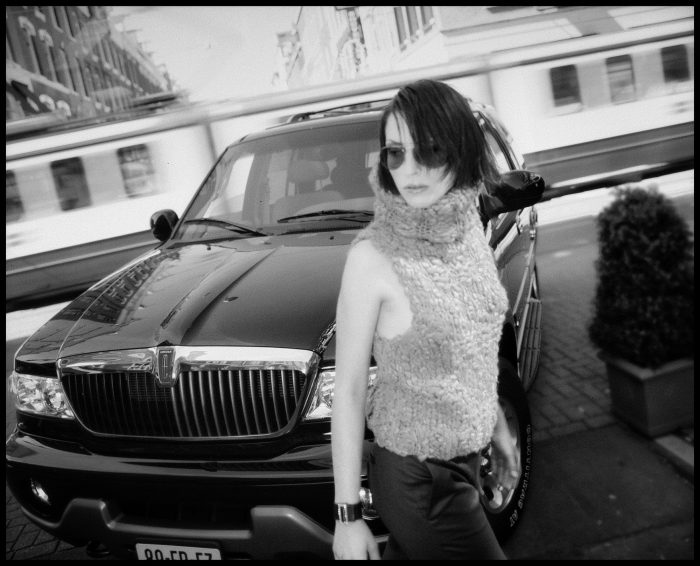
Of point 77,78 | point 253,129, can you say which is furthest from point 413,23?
point 77,78

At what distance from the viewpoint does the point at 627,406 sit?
337cm

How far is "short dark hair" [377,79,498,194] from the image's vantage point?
4.71 feet

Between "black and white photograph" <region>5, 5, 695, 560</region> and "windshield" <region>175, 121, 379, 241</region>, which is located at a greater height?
"windshield" <region>175, 121, 379, 241</region>

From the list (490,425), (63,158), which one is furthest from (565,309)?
(63,158)

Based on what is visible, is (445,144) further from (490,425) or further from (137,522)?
(137,522)

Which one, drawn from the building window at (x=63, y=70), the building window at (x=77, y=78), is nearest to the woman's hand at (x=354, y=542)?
the building window at (x=63, y=70)

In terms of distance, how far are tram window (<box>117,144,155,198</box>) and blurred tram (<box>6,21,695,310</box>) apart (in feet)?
0.06

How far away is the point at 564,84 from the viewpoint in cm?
1117

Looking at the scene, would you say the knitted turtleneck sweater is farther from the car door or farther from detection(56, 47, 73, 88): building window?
detection(56, 47, 73, 88): building window

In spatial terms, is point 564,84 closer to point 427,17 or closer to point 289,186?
point 427,17

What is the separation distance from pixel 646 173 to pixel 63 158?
36.7ft

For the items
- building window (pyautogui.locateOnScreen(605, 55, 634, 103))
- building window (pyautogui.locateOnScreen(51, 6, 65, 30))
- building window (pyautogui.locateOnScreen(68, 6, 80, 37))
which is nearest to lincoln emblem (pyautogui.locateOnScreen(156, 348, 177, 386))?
building window (pyautogui.locateOnScreen(605, 55, 634, 103))

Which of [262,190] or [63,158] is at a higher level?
[63,158]

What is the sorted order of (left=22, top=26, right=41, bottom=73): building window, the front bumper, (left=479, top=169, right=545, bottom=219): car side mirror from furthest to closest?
(left=22, top=26, right=41, bottom=73): building window, (left=479, top=169, right=545, bottom=219): car side mirror, the front bumper
